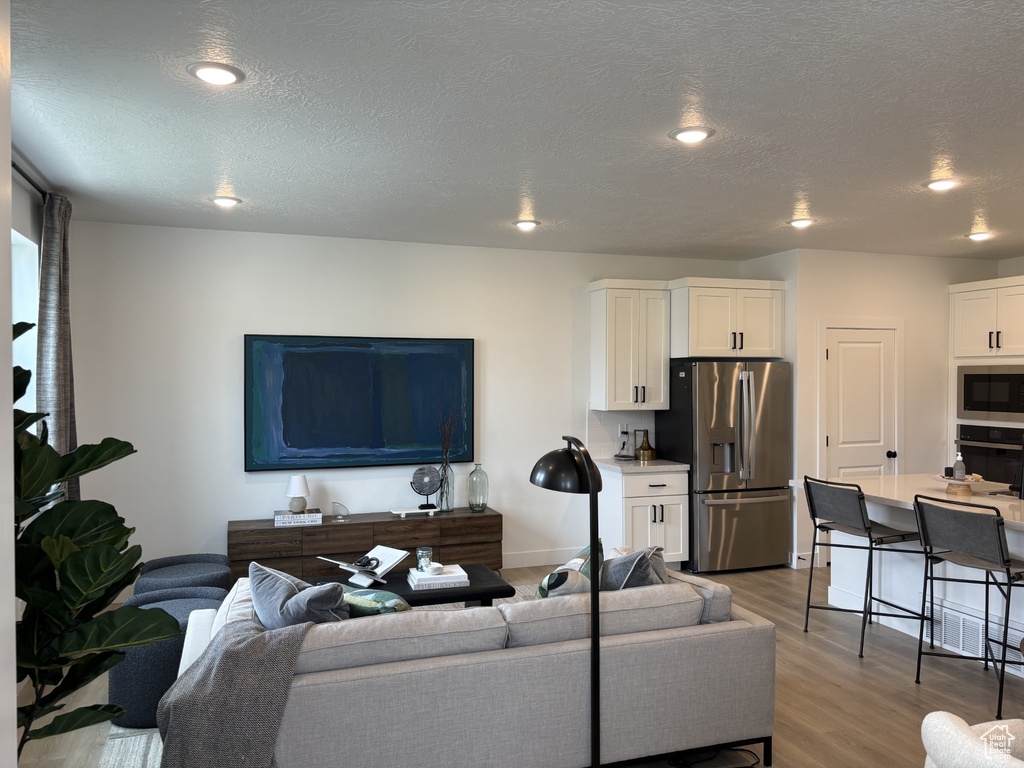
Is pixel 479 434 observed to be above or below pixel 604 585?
above

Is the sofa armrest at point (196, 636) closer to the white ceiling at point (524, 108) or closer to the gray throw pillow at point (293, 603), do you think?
the gray throw pillow at point (293, 603)

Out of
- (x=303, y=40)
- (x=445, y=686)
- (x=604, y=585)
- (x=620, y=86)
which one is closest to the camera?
(x=303, y=40)

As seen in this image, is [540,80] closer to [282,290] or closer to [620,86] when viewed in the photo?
[620,86]

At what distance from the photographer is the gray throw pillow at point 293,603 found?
2605mm

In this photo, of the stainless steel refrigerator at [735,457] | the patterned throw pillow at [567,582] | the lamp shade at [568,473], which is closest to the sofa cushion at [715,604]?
the patterned throw pillow at [567,582]

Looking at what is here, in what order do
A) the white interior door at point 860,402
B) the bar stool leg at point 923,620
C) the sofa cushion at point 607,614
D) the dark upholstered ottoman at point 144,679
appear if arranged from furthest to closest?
1. the white interior door at point 860,402
2. the bar stool leg at point 923,620
3. the dark upholstered ottoman at point 144,679
4. the sofa cushion at point 607,614

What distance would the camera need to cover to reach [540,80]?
8.57 feet

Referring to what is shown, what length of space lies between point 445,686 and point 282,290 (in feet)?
12.2

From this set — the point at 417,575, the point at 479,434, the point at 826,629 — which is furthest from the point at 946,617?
the point at 479,434

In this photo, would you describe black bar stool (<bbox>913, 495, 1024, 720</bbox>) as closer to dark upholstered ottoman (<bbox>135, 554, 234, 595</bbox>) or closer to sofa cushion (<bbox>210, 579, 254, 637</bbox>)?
sofa cushion (<bbox>210, 579, 254, 637</bbox>)

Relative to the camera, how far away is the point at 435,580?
398 cm

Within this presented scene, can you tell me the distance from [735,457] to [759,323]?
1.12 m

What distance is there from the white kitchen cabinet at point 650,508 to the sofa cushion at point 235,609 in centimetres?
334

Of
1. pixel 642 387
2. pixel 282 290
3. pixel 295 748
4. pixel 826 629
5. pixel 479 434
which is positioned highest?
pixel 282 290
